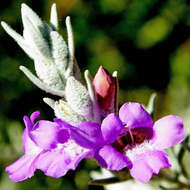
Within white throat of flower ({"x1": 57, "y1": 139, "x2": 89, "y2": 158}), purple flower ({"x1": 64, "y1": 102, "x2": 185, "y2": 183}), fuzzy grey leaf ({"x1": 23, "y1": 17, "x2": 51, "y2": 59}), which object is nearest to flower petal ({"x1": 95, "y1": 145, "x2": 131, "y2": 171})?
purple flower ({"x1": 64, "y1": 102, "x2": 185, "y2": 183})

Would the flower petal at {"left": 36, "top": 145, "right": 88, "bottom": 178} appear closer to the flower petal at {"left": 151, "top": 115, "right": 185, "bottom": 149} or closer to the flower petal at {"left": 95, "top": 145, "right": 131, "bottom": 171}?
the flower petal at {"left": 95, "top": 145, "right": 131, "bottom": 171}

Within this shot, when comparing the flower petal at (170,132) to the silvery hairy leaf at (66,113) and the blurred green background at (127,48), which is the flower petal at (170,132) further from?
the blurred green background at (127,48)

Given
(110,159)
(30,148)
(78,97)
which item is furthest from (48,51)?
(110,159)

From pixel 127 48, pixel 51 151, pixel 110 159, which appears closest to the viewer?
pixel 110 159

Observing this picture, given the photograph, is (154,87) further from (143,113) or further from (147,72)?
(143,113)

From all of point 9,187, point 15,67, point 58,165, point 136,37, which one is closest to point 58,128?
point 58,165

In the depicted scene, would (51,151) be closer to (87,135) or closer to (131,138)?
(87,135)

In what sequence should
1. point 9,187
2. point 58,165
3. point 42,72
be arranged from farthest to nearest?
point 9,187 → point 42,72 → point 58,165
